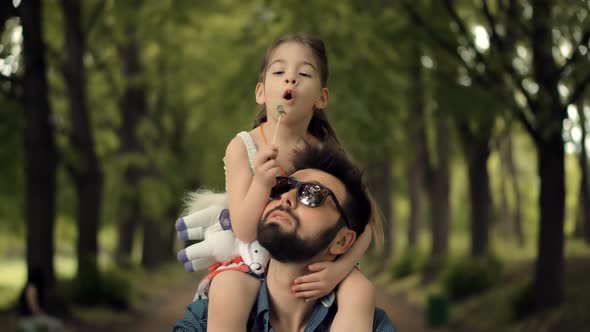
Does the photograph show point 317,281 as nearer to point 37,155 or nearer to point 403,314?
point 37,155

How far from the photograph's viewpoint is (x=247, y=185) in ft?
10.8

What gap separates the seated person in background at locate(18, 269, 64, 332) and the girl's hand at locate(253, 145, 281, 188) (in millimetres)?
11837

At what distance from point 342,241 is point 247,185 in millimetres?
444


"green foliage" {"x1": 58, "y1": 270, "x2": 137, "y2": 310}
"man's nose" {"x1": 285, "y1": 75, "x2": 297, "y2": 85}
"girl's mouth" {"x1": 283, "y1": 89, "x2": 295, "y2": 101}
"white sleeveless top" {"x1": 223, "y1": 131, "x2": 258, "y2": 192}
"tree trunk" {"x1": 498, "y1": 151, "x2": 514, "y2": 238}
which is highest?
"tree trunk" {"x1": 498, "y1": 151, "x2": 514, "y2": 238}

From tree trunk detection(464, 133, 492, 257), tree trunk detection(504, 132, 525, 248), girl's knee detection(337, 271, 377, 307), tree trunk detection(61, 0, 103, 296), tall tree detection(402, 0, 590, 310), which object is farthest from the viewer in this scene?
tree trunk detection(504, 132, 525, 248)

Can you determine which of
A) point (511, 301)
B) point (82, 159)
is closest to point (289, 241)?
point (511, 301)

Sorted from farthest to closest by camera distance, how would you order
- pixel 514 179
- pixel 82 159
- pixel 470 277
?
pixel 514 179 < pixel 82 159 < pixel 470 277

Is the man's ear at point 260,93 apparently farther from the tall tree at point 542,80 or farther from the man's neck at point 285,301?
the tall tree at point 542,80

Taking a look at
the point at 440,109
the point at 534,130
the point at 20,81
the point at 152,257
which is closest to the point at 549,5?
the point at 534,130

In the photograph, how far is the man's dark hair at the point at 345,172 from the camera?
3.24 meters

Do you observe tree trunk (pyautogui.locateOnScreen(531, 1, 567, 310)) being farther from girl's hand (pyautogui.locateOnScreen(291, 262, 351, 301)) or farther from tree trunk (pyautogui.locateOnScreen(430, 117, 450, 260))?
girl's hand (pyautogui.locateOnScreen(291, 262, 351, 301))

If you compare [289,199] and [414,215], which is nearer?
[289,199]

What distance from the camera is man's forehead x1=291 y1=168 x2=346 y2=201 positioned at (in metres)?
3.18

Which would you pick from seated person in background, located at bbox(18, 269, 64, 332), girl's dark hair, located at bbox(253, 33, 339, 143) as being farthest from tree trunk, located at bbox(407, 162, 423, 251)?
girl's dark hair, located at bbox(253, 33, 339, 143)
